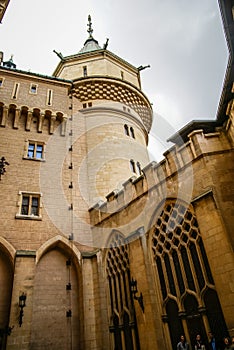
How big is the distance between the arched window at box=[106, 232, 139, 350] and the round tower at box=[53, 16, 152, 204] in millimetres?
3574

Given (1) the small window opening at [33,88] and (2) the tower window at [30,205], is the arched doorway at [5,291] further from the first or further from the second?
(1) the small window opening at [33,88]

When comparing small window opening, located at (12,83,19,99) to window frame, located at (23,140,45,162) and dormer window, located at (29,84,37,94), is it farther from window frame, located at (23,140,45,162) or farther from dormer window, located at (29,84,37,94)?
window frame, located at (23,140,45,162)

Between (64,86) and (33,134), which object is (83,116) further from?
(33,134)

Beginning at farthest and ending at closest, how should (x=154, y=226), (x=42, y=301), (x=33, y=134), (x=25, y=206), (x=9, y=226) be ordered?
(x=33, y=134) → (x=25, y=206) → (x=9, y=226) → (x=42, y=301) → (x=154, y=226)

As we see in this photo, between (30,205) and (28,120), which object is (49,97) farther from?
(30,205)

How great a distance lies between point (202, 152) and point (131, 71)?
16.4 meters

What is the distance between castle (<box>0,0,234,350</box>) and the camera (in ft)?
27.0

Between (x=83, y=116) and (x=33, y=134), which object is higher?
(x=83, y=116)

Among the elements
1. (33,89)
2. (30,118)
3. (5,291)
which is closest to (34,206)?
(5,291)

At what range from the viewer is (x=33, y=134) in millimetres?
15070

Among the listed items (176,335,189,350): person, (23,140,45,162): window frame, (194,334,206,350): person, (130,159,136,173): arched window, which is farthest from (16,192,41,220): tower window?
(194,334,206,350): person

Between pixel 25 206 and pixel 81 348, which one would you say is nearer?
pixel 81 348

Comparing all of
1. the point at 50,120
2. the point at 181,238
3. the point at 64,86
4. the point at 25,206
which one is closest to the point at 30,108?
the point at 50,120

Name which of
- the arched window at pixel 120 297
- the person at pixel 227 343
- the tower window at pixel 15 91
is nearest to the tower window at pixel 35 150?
the tower window at pixel 15 91
